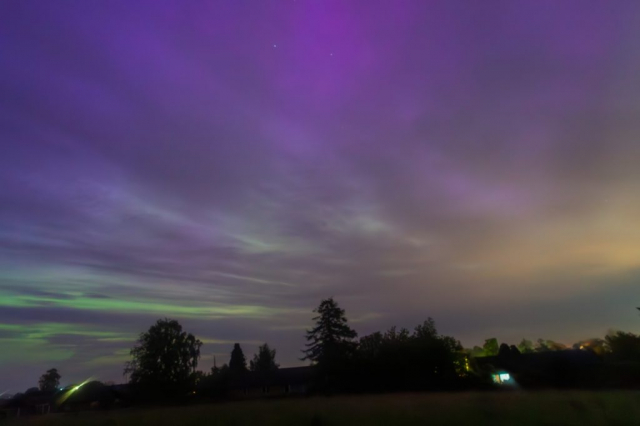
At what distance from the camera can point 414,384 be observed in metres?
27.5

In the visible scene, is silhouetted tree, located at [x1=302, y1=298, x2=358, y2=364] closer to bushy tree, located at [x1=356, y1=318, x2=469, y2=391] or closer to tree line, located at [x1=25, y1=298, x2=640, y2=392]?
tree line, located at [x1=25, y1=298, x2=640, y2=392]

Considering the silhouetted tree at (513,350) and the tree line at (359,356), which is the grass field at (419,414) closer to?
the tree line at (359,356)

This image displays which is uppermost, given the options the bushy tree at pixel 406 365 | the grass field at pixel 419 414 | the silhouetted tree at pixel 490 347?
the silhouetted tree at pixel 490 347

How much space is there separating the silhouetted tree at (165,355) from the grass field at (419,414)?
174ft

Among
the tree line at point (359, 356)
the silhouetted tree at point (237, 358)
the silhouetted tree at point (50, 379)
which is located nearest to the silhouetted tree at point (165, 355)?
the tree line at point (359, 356)

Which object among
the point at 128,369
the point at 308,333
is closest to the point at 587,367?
the point at 308,333

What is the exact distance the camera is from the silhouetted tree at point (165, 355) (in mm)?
62688

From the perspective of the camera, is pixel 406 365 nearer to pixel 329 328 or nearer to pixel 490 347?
pixel 329 328

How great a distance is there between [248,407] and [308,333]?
188 feet

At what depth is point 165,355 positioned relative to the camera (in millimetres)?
66000

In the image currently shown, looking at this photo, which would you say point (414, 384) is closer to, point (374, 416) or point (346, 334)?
point (374, 416)

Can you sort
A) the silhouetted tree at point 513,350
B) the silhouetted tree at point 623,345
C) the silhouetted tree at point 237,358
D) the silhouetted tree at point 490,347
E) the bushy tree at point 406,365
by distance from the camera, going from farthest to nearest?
the silhouetted tree at point 237,358 < the silhouetted tree at point 490,347 < the silhouetted tree at point 513,350 < the silhouetted tree at point 623,345 < the bushy tree at point 406,365

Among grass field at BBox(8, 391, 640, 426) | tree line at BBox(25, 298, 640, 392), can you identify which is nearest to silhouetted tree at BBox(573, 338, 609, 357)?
tree line at BBox(25, 298, 640, 392)

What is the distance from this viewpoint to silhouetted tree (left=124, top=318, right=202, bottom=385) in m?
62.7
